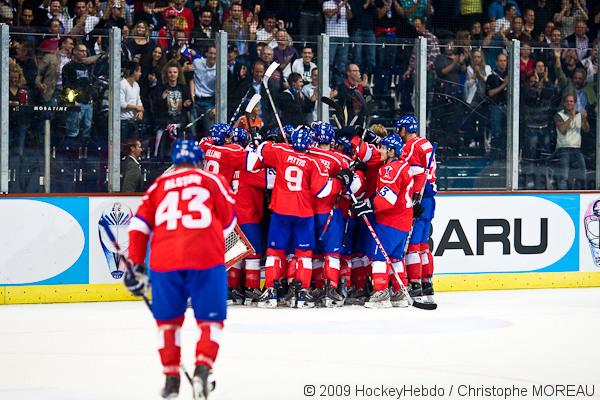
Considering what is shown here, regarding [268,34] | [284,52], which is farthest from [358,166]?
[268,34]

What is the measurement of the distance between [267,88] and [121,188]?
60.4 inches

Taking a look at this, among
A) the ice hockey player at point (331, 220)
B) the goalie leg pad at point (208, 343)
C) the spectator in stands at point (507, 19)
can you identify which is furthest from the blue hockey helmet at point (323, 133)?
the spectator in stands at point (507, 19)

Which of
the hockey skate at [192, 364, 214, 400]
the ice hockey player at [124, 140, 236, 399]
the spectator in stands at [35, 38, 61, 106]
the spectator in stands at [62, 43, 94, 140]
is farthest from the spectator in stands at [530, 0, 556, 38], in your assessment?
the hockey skate at [192, 364, 214, 400]

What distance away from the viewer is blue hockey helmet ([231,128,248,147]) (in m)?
9.80

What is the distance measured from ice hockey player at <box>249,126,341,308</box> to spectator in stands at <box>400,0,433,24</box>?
13.9ft

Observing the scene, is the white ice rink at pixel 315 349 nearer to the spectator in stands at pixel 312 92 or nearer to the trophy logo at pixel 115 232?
the trophy logo at pixel 115 232

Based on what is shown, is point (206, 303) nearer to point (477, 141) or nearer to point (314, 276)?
point (314, 276)

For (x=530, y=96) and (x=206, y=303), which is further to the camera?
(x=530, y=96)

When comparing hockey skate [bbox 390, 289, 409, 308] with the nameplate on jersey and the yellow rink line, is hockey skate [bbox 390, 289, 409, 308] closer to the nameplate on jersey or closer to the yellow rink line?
the yellow rink line

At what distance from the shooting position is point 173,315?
17.9ft

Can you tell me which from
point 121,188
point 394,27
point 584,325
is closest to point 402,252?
point 584,325

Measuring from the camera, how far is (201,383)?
5238 millimetres

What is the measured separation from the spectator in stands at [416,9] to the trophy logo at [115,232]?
4.79 metres

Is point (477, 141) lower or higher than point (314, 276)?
higher
